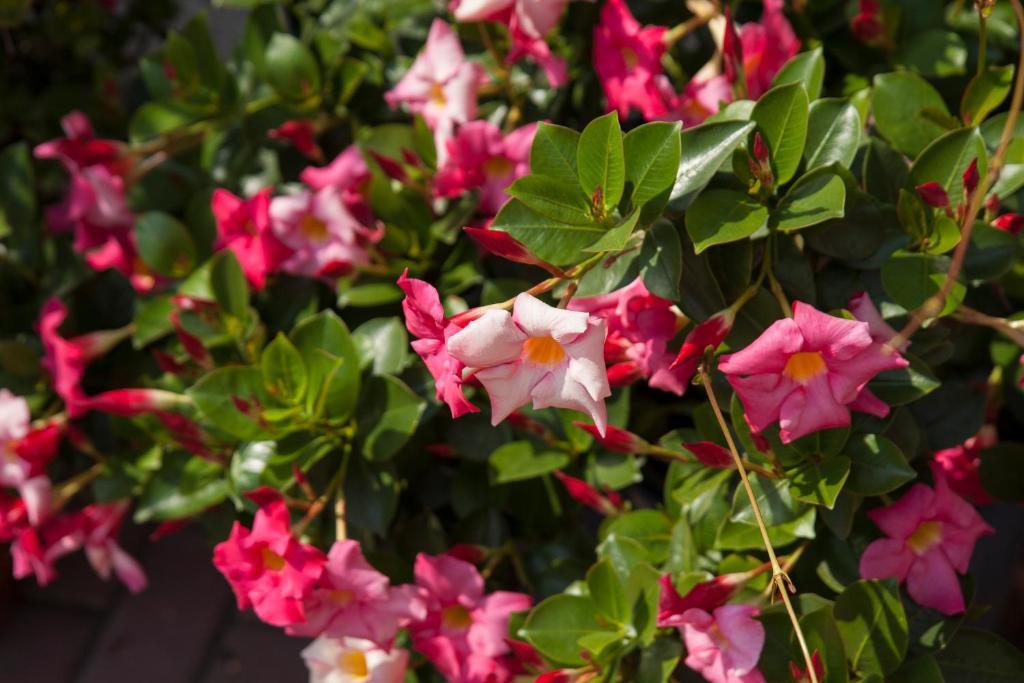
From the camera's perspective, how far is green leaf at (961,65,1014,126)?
3.16 feet

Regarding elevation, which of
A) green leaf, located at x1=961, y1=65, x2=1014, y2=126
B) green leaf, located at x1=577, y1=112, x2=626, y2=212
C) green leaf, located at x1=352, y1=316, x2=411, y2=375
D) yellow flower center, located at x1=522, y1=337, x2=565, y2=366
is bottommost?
green leaf, located at x1=352, y1=316, x2=411, y2=375

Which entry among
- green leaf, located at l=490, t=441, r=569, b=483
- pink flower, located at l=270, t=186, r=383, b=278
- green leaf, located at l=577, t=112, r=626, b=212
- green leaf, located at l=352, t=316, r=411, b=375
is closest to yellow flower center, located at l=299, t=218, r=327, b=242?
pink flower, located at l=270, t=186, r=383, b=278

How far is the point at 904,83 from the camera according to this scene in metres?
0.98

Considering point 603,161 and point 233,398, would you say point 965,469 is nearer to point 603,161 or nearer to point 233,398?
point 603,161

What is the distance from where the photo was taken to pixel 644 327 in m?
0.87

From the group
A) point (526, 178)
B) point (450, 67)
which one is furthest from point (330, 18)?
point (526, 178)

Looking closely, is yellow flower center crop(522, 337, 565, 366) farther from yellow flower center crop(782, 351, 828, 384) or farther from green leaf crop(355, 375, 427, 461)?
green leaf crop(355, 375, 427, 461)

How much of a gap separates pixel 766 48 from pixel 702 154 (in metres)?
0.29

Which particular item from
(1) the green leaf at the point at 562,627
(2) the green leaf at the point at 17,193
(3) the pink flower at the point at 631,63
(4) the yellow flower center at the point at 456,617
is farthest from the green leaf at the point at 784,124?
(2) the green leaf at the point at 17,193

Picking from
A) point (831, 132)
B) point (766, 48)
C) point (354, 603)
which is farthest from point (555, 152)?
point (354, 603)

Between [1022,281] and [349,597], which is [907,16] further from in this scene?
[349,597]

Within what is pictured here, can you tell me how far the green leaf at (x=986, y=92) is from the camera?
37.9 inches

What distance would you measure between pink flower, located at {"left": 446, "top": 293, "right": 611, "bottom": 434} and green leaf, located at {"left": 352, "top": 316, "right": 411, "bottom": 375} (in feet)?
1.10

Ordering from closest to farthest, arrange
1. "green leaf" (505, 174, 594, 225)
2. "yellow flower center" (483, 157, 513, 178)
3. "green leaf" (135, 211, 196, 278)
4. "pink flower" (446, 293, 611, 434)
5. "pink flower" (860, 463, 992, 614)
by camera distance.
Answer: "pink flower" (446, 293, 611, 434), "green leaf" (505, 174, 594, 225), "pink flower" (860, 463, 992, 614), "yellow flower center" (483, 157, 513, 178), "green leaf" (135, 211, 196, 278)
